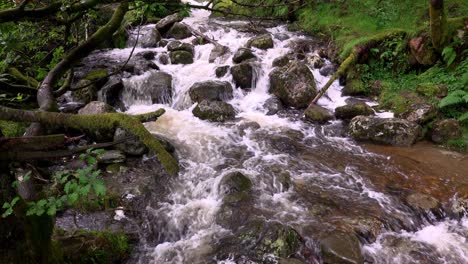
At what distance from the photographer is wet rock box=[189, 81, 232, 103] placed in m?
9.95

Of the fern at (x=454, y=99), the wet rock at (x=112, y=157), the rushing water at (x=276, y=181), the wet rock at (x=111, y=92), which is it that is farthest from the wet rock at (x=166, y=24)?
the fern at (x=454, y=99)

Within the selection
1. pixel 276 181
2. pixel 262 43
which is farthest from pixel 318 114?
pixel 262 43

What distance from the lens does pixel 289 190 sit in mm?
6129

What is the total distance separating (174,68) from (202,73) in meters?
1.07

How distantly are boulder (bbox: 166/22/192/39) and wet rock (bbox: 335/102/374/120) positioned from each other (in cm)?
773

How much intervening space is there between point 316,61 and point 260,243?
313 inches

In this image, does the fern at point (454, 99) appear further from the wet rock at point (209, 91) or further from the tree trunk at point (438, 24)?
the wet rock at point (209, 91)

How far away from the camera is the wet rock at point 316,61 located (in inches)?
441

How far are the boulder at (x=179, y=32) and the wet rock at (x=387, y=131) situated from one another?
8.63 m

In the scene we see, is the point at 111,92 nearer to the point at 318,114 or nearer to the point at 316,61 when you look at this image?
the point at 318,114

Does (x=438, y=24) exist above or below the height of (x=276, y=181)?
above

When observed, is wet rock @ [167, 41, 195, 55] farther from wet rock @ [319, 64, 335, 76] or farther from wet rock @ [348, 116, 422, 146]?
wet rock @ [348, 116, 422, 146]

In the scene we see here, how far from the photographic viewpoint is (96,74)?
10570 millimetres

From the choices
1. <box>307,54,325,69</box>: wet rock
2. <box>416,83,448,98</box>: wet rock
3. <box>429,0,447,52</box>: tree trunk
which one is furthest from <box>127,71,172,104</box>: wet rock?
<box>429,0,447,52</box>: tree trunk
